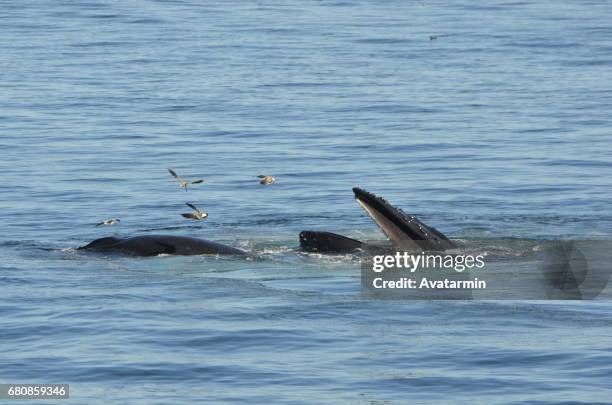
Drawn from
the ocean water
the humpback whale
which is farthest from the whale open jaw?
the ocean water

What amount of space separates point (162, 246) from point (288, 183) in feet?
26.8

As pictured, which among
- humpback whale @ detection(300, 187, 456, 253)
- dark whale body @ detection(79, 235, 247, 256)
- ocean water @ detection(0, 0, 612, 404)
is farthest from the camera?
dark whale body @ detection(79, 235, 247, 256)

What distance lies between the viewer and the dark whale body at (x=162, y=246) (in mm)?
20688

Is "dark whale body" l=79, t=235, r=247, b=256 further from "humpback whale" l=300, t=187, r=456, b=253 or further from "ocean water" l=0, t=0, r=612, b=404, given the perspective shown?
"humpback whale" l=300, t=187, r=456, b=253

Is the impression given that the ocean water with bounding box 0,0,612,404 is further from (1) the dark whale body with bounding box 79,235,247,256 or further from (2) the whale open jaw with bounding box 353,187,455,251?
(2) the whale open jaw with bounding box 353,187,455,251

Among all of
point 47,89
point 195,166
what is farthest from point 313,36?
point 195,166

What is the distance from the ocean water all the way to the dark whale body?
19 centimetres

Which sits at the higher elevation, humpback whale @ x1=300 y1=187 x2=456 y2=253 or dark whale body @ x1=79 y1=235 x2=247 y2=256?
humpback whale @ x1=300 y1=187 x2=456 y2=253

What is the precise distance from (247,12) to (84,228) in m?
36.7

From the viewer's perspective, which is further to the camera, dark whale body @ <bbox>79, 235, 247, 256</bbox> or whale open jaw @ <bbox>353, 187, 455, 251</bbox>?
dark whale body @ <bbox>79, 235, 247, 256</bbox>

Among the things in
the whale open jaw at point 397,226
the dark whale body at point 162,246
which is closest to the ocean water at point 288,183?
the dark whale body at point 162,246

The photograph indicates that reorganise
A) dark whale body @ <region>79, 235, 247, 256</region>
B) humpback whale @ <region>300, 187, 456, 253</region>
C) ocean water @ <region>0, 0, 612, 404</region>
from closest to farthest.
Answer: ocean water @ <region>0, 0, 612, 404</region> < humpback whale @ <region>300, 187, 456, 253</region> < dark whale body @ <region>79, 235, 247, 256</region>

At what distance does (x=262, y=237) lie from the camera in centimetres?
2298

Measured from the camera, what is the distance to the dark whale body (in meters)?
20.7
